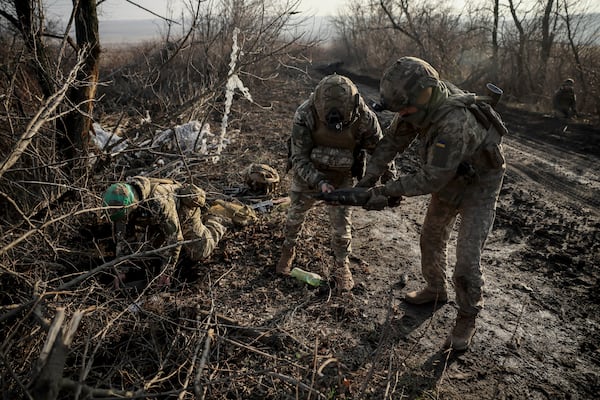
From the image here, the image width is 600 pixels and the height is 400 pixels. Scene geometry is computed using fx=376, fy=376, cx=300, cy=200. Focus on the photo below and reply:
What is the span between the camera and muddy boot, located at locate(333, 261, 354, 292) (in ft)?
12.2

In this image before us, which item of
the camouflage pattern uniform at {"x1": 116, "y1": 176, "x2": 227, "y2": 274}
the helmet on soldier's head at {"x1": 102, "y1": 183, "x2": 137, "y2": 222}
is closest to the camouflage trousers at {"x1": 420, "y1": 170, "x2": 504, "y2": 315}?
the camouflage pattern uniform at {"x1": 116, "y1": 176, "x2": 227, "y2": 274}

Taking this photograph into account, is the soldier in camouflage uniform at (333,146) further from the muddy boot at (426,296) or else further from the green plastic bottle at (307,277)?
the muddy boot at (426,296)

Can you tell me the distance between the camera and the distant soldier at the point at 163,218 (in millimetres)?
3217

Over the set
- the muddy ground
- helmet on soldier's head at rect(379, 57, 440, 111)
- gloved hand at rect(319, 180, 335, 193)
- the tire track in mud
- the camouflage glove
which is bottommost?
the muddy ground

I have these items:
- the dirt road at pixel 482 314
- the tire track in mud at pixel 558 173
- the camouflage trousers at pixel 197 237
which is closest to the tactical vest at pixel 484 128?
the dirt road at pixel 482 314

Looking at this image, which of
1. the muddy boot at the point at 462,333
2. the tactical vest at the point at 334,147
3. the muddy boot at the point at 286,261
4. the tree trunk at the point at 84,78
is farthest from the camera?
the tree trunk at the point at 84,78

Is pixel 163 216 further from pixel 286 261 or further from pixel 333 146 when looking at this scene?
pixel 333 146

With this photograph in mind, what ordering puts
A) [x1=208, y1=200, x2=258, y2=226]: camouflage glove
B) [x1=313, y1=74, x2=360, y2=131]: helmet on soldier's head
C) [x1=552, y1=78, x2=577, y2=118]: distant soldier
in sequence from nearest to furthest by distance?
[x1=313, y1=74, x2=360, y2=131]: helmet on soldier's head, [x1=208, y1=200, x2=258, y2=226]: camouflage glove, [x1=552, y1=78, x2=577, y2=118]: distant soldier

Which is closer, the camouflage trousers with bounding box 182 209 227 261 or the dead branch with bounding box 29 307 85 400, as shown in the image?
the dead branch with bounding box 29 307 85 400

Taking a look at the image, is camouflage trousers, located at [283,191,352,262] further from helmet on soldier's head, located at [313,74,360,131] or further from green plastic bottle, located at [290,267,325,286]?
helmet on soldier's head, located at [313,74,360,131]

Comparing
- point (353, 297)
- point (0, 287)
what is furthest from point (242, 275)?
point (0, 287)

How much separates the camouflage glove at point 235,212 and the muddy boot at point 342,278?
1.61 m

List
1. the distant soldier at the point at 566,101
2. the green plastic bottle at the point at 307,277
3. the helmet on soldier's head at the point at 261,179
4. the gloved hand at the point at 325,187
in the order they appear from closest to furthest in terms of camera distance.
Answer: the gloved hand at the point at 325,187, the green plastic bottle at the point at 307,277, the helmet on soldier's head at the point at 261,179, the distant soldier at the point at 566,101

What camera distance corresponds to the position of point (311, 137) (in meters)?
3.54
